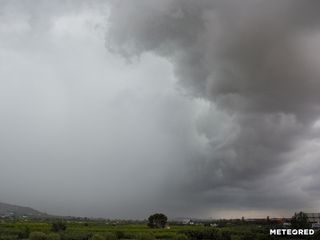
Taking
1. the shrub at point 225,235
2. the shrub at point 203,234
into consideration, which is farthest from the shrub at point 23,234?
the shrub at point 225,235

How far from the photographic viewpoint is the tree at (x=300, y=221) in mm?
123394

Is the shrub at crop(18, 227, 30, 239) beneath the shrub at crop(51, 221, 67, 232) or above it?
beneath

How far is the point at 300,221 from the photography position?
129 metres

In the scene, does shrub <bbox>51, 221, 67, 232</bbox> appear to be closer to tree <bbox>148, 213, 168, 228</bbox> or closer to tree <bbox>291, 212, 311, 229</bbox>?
tree <bbox>148, 213, 168, 228</bbox>

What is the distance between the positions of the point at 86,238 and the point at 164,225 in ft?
228

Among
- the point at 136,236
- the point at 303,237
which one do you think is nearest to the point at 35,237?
the point at 136,236

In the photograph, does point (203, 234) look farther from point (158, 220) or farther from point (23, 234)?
point (158, 220)

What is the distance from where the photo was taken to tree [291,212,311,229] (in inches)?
4858

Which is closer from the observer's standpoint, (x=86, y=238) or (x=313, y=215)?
(x=86, y=238)

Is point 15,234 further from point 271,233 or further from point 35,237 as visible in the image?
point 271,233

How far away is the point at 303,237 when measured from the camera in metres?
106
